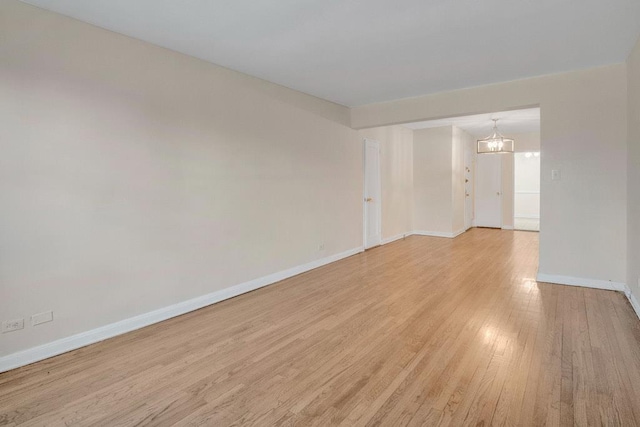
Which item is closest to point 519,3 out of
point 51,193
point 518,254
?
point 51,193

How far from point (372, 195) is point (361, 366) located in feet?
15.6

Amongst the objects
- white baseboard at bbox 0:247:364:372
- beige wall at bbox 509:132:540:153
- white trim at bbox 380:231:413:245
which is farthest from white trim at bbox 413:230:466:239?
white baseboard at bbox 0:247:364:372

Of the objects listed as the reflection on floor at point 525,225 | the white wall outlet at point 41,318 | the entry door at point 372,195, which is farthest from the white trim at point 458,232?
the white wall outlet at point 41,318

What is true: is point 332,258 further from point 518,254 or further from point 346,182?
point 518,254

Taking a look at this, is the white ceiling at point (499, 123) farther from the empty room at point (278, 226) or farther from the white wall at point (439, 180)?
the empty room at point (278, 226)

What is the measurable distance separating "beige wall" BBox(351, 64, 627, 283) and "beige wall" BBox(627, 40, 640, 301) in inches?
7.4

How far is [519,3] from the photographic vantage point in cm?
256

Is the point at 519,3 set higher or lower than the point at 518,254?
higher

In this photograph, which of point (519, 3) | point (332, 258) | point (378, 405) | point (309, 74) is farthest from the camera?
point (332, 258)

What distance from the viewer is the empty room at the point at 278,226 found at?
219 centimetres

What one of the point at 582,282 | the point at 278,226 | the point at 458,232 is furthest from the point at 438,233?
the point at 278,226

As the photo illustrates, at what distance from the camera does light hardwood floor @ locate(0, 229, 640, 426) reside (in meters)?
1.95

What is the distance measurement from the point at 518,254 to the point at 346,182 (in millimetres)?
3441

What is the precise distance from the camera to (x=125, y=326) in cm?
309
